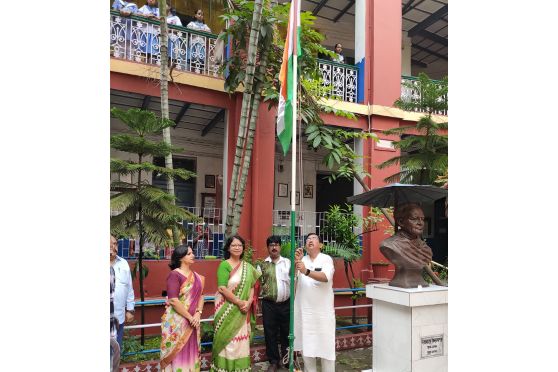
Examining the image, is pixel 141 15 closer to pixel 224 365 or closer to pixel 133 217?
pixel 133 217

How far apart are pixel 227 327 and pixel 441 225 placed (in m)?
10.1

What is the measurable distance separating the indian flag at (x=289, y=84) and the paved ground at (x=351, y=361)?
2894 millimetres

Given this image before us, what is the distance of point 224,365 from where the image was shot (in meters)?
3.96

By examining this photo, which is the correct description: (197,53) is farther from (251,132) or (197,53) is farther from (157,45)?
(251,132)

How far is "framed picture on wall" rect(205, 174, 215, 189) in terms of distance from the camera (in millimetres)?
10352

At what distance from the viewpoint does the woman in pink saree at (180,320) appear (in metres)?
3.71

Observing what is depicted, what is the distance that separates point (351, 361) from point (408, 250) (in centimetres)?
222

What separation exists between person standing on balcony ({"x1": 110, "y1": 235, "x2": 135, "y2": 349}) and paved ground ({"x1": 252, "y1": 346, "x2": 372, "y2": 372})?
68.2 inches

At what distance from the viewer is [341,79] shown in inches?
349

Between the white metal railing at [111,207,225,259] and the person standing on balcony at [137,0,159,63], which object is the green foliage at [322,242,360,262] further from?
the person standing on balcony at [137,0,159,63]

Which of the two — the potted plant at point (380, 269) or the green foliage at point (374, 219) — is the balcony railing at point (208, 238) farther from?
the potted plant at point (380, 269)

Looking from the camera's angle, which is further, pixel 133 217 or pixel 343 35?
pixel 343 35

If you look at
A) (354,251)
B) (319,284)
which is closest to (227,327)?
(319,284)

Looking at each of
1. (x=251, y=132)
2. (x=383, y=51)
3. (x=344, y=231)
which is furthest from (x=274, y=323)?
(x=383, y=51)
